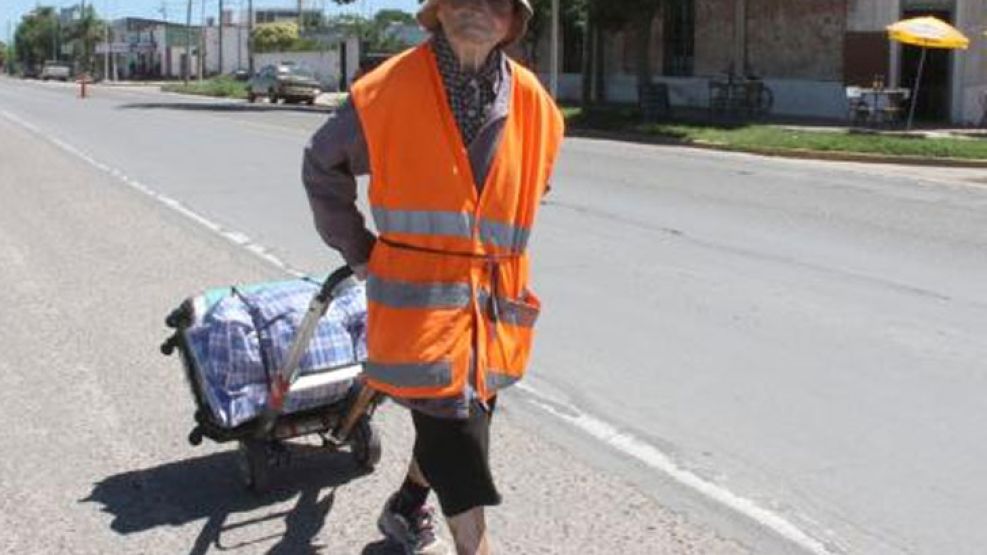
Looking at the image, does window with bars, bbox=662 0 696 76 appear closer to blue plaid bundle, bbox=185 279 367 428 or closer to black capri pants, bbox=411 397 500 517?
blue plaid bundle, bbox=185 279 367 428

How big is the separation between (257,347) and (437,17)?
5.38 ft

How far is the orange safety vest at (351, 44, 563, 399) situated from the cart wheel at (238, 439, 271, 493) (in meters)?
1.37

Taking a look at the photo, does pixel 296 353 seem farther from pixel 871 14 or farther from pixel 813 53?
pixel 813 53

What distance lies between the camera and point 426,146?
3432mm

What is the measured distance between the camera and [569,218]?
1353 cm

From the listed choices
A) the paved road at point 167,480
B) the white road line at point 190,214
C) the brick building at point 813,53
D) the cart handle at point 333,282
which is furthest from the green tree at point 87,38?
the cart handle at point 333,282

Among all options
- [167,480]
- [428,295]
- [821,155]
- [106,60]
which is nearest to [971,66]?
[821,155]

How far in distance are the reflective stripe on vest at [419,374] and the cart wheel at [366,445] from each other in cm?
159

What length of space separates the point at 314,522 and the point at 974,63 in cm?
2901

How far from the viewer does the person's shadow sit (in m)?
4.55

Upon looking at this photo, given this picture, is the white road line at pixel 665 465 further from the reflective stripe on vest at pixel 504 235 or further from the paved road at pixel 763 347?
the reflective stripe on vest at pixel 504 235

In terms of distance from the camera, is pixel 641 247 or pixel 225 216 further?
pixel 225 216

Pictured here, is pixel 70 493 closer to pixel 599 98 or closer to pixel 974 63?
pixel 974 63

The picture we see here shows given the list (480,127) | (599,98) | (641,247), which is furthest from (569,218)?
(599,98)
